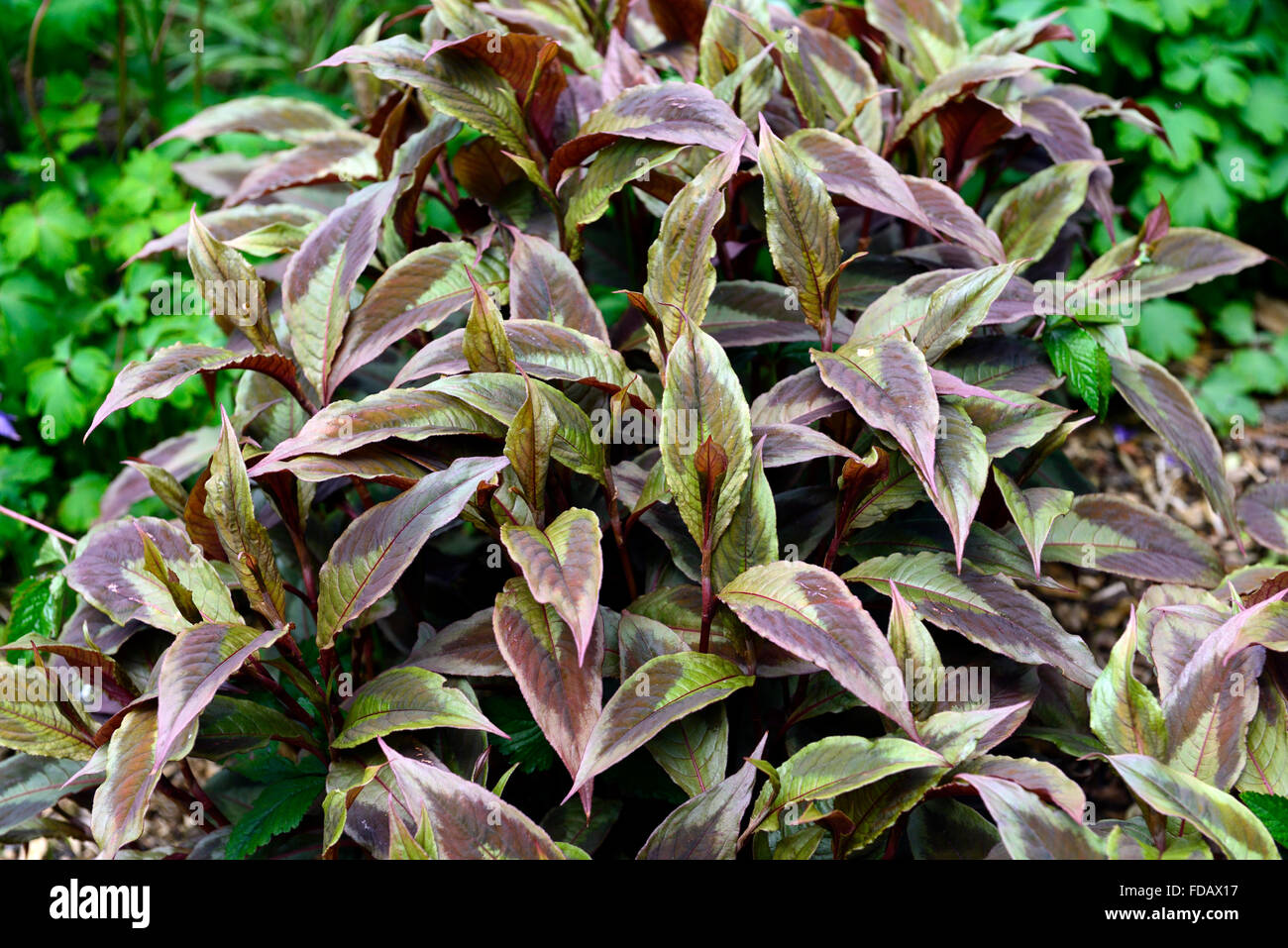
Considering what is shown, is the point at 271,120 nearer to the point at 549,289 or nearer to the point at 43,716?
the point at 549,289

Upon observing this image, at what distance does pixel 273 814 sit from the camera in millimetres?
1559

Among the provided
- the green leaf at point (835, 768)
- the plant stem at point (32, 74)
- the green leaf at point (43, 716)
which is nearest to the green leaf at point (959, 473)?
the green leaf at point (835, 768)

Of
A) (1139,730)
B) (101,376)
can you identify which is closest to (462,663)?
(1139,730)

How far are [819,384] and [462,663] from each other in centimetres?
72

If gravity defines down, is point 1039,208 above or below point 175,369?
above

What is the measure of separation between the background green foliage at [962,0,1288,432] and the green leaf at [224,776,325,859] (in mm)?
2618

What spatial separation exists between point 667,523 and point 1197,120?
8.06 feet

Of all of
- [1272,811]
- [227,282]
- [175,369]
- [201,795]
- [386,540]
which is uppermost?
[227,282]

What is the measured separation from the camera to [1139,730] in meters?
1.42

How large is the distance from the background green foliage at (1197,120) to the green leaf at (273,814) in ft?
8.59

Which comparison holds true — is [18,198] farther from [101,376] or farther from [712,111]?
[712,111]

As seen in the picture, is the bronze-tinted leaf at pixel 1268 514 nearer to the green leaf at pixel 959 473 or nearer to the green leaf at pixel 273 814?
the green leaf at pixel 959 473

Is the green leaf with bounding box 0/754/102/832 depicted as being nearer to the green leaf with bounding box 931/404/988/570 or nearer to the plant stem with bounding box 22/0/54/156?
the green leaf with bounding box 931/404/988/570

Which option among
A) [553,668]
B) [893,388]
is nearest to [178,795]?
[553,668]
